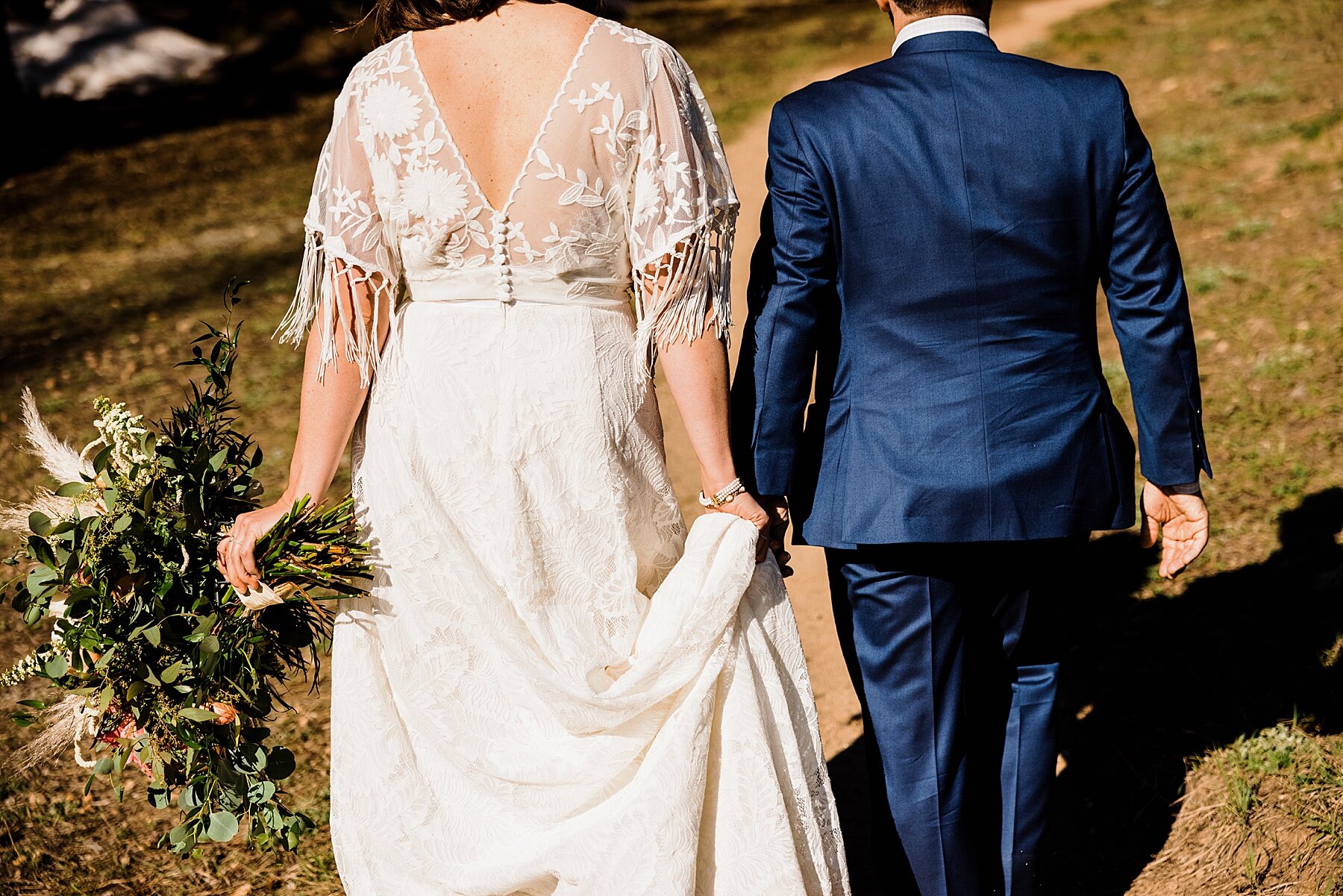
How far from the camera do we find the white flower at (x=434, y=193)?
2160mm

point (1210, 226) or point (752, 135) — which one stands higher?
point (752, 135)

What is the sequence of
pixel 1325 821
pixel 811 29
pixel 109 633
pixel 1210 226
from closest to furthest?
pixel 109 633 → pixel 1325 821 → pixel 1210 226 → pixel 811 29

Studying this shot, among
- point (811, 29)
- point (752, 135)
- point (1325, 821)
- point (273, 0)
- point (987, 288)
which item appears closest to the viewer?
point (987, 288)

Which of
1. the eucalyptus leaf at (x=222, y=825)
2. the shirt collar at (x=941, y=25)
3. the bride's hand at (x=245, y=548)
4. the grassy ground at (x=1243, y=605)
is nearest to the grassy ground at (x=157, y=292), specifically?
the eucalyptus leaf at (x=222, y=825)

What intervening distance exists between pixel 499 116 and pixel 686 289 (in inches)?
18.1

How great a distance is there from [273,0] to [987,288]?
16.1 metres

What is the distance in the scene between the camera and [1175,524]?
96.5 inches

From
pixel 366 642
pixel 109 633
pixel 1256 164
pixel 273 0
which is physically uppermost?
pixel 273 0

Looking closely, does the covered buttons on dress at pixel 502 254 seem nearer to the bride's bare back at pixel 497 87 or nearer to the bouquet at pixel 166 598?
the bride's bare back at pixel 497 87

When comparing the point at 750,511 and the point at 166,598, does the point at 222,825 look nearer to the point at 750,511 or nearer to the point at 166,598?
the point at 166,598

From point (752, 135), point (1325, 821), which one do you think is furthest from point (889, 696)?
point (752, 135)

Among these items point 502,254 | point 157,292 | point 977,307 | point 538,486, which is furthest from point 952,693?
point 157,292

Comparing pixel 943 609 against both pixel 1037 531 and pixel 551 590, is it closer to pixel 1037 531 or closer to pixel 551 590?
pixel 1037 531

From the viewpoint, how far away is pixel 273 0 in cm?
1609
